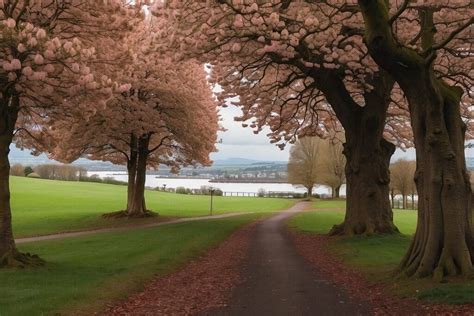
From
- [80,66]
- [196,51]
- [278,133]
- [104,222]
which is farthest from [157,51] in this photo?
[104,222]

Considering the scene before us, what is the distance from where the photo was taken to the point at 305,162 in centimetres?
8144

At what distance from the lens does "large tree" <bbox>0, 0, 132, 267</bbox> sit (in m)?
10.9

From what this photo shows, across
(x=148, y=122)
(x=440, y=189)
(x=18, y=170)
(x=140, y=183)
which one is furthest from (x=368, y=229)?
(x=18, y=170)

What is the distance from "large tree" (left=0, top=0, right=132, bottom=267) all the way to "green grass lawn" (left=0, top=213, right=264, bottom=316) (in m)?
1.65

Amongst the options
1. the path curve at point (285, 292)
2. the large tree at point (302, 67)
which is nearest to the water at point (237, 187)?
the large tree at point (302, 67)

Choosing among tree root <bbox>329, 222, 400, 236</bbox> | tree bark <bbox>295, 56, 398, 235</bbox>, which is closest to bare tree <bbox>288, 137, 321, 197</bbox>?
tree bark <bbox>295, 56, 398, 235</bbox>

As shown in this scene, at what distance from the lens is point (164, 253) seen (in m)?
16.1

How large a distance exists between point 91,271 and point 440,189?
8133 millimetres

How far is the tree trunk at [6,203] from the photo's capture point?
13031 mm

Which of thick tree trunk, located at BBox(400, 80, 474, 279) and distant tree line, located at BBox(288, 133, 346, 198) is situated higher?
distant tree line, located at BBox(288, 133, 346, 198)

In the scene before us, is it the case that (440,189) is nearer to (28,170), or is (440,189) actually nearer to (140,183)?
(140,183)

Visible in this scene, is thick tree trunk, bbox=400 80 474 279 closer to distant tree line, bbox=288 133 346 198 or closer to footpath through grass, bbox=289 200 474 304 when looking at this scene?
footpath through grass, bbox=289 200 474 304

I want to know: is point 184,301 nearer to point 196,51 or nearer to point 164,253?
point 164,253

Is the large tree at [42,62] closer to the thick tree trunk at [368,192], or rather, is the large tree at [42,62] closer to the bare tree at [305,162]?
the thick tree trunk at [368,192]
